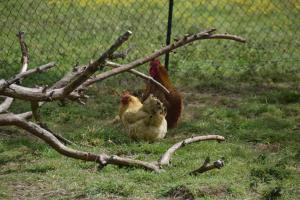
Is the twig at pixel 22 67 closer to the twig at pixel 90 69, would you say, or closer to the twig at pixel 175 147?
the twig at pixel 90 69

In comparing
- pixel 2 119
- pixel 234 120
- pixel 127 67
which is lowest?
pixel 234 120

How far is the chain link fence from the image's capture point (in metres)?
10.0

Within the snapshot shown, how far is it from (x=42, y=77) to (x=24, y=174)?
3585 millimetres

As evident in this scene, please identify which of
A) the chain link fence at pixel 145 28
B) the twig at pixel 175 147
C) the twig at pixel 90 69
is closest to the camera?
the twig at pixel 90 69

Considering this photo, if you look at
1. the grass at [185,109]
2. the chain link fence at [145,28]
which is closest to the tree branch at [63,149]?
the grass at [185,109]

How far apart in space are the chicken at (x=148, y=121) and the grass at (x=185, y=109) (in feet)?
0.40

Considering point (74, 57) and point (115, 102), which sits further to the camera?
point (74, 57)

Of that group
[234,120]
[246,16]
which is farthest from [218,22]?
[234,120]

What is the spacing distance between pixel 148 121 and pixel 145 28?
5226 mm

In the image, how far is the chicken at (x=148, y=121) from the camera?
21.4 feet

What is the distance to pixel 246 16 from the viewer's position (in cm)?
1283

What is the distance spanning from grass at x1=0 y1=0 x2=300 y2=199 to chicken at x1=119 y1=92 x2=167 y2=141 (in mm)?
122

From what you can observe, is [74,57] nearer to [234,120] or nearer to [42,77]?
[42,77]

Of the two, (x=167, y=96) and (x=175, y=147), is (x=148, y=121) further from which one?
(x=175, y=147)
